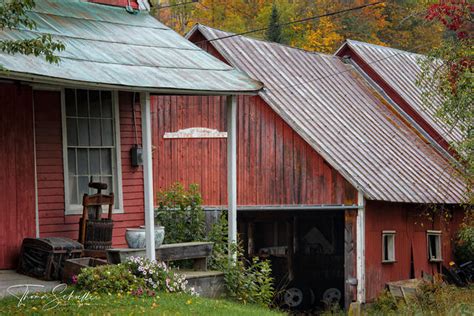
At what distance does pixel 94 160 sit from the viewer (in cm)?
1609

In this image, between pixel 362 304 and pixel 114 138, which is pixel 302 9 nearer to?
pixel 362 304

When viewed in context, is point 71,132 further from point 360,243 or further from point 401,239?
point 401,239

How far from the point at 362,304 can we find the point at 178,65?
1069 cm

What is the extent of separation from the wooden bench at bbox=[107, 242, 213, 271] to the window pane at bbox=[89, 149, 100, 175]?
6.41 ft

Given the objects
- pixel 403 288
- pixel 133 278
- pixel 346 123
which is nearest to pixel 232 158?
pixel 133 278

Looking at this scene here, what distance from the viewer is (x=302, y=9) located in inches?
2067

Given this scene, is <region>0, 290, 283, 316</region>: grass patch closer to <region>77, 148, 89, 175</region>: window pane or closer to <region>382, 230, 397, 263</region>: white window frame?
<region>77, 148, 89, 175</region>: window pane

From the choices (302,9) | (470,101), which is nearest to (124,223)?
(470,101)

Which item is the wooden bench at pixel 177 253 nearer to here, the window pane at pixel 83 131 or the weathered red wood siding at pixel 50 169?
the weathered red wood siding at pixel 50 169

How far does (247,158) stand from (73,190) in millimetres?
10036

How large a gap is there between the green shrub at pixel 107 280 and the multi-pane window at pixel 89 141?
8.96ft

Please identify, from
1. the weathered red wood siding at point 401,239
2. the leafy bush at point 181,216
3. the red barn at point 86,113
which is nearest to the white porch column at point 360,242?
the weathered red wood siding at point 401,239

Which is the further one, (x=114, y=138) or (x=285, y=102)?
(x=285, y=102)

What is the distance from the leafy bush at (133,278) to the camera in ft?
42.6
